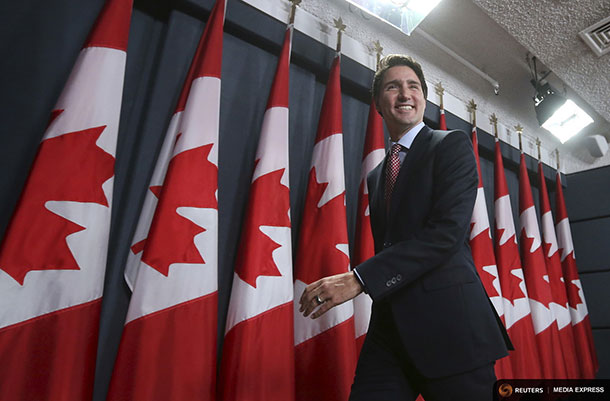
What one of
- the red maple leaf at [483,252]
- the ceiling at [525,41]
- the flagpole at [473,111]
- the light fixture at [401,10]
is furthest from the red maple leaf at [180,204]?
the flagpole at [473,111]

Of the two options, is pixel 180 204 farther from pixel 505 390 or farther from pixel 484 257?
pixel 484 257

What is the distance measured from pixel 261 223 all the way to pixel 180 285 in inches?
15.4

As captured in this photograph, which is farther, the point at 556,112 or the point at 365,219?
the point at 556,112

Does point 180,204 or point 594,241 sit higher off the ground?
point 594,241

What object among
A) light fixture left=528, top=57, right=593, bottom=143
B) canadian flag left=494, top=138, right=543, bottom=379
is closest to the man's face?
canadian flag left=494, top=138, right=543, bottom=379

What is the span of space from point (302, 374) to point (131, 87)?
1359mm

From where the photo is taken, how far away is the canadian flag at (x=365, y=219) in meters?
1.70

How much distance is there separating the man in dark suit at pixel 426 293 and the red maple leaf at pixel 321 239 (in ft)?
2.06

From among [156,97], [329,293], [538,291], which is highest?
[156,97]

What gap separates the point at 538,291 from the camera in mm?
2619

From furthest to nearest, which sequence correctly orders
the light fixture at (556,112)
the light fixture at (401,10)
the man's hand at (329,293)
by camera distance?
the light fixture at (556,112), the light fixture at (401,10), the man's hand at (329,293)

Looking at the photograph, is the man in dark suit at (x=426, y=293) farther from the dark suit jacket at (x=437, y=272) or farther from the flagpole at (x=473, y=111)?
the flagpole at (x=473, y=111)

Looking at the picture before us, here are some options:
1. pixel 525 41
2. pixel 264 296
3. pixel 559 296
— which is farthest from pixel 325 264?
pixel 559 296

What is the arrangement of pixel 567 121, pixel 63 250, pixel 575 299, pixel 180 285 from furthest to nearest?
pixel 567 121
pixel 575 299
pixel 180 285
pixel 63 250
